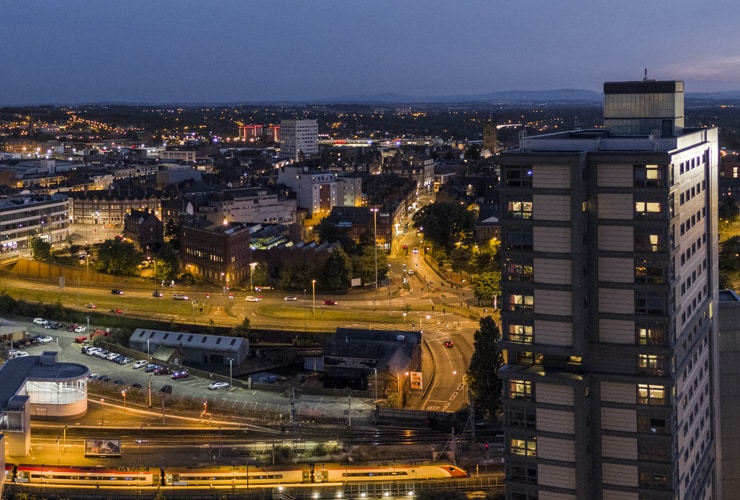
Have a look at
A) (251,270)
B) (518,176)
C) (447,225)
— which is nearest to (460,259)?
(447,225)

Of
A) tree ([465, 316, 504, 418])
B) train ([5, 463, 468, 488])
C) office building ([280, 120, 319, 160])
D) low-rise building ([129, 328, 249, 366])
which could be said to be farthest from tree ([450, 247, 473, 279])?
office building ([280, 120, 319, 160])

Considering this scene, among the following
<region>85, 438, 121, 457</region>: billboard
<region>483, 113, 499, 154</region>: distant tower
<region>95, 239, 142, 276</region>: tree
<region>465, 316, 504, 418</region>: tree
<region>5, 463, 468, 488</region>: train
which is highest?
<region>483, 113, 499, 154</region>: distant tower

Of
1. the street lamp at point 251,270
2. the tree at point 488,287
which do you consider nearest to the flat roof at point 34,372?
the tree at point 488,287

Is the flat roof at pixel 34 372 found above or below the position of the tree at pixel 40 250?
below

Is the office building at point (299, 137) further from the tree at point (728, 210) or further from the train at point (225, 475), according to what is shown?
the train at point (225, 475)

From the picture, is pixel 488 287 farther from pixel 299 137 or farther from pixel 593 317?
pixel 299 137

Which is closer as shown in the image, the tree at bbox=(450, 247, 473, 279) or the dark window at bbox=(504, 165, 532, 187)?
the dark window at bbox=(504, 165, 532, 187)

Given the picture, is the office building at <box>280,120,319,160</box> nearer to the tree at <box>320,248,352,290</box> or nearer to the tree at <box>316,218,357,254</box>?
the tree at <box>316,218,357,254</box>
